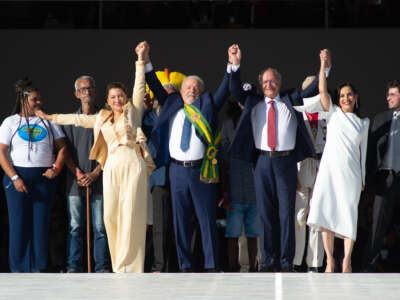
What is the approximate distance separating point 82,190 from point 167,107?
3.43 ft

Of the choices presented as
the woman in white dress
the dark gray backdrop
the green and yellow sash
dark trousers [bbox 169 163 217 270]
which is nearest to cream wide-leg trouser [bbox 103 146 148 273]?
dark trousers [bbox 169 163 217 270]

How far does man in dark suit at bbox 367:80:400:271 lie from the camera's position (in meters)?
7.38

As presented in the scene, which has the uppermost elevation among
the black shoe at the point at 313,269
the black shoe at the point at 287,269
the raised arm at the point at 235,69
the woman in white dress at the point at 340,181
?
the raised arm at the point at 235,69

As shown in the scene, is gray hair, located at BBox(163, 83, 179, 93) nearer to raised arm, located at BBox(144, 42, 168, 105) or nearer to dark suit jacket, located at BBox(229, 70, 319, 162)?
raised arm, located at BBox(144, 42, 168, 105)

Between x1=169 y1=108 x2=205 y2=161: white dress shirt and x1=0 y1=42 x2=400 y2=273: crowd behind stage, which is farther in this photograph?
x1=169 y1=108 x2=205 y2=161: white dress shirt

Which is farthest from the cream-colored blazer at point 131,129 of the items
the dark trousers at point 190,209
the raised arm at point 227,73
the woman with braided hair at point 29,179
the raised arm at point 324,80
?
the raised arm at point 324,80

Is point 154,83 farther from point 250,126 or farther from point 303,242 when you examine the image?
point 303,242

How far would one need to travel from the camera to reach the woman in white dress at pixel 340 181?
699 centimetres

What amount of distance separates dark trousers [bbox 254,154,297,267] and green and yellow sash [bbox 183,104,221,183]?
33 centimetres

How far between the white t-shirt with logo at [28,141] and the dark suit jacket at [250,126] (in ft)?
4.97

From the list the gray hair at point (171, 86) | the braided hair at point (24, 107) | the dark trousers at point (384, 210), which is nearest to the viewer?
the dark trousers at point (384, 210)

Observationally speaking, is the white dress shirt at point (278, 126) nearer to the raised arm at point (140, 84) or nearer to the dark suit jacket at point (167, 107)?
the dark suit jacket at point (167, 107)

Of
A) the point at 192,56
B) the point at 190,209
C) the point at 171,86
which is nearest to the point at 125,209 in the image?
the point at 190,209

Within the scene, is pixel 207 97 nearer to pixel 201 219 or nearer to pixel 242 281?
pixel 201 219
